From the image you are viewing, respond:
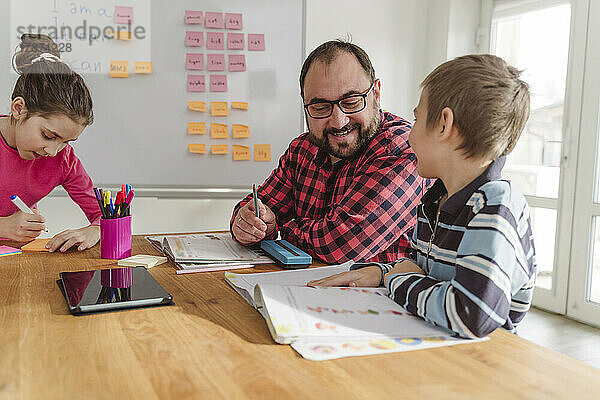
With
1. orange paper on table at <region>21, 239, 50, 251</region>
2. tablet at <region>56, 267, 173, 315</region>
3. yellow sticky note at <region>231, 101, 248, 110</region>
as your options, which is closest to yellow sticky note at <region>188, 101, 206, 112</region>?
yellow sticky note at <region>231, 101, 248, 110</region>

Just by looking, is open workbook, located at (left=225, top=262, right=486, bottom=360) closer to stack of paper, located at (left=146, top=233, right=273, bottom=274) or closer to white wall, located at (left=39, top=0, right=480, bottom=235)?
stack of paper, located at (left=146, top=233, right=273, bottom=274)

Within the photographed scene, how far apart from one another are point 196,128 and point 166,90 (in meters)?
0.23

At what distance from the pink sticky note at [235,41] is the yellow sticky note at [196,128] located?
0.41 metres

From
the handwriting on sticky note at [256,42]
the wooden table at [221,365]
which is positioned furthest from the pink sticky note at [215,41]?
the wooden table at [221,365]

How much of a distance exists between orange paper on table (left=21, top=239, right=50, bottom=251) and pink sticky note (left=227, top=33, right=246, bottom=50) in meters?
1.66

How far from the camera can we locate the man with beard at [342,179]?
4.57ft

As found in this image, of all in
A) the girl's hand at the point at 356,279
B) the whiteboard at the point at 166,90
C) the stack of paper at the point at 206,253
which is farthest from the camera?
the whiteboard at the point at 166,90

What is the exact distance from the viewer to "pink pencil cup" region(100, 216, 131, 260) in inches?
51.1

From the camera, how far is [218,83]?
9.31ft

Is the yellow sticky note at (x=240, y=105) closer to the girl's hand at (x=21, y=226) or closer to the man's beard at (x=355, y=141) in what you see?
the man's beard at (x=355, y=141)

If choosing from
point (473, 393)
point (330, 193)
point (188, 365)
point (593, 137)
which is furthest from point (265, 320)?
point (593, 137)

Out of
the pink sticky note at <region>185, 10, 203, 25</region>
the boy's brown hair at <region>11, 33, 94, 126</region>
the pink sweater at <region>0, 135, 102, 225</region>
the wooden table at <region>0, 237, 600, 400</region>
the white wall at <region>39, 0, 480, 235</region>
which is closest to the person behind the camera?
the wooden table at <region>0, 237, 600, 400</region>

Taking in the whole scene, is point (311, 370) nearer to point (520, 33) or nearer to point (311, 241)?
point (311, 241)

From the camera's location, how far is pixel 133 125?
272cm
